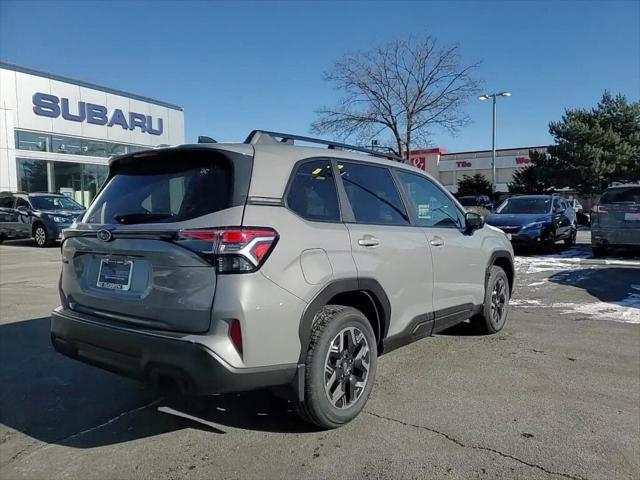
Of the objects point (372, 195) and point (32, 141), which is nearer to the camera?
point (372, 195)

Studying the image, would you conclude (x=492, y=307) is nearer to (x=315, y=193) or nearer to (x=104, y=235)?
(x=315, y=193)

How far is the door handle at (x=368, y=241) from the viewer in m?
3.60

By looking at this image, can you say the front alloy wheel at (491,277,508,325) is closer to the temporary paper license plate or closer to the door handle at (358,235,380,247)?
the door handle at (358,235,380,247)

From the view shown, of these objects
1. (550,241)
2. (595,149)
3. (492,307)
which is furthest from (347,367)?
(595,149)

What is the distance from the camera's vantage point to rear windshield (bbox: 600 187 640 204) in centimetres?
1166

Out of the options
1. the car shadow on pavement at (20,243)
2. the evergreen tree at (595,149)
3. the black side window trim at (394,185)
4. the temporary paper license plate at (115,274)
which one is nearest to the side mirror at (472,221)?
the black side window trim at (394,185)

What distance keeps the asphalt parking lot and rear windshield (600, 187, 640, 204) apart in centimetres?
728

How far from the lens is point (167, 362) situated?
9.35 ft

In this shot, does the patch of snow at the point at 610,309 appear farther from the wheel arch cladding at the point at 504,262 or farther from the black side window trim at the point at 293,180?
the black side window trim at the point at 293,180

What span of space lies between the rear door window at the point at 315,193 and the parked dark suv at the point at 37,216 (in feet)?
47.1

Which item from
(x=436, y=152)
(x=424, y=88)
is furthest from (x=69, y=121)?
(x=436, y=152)

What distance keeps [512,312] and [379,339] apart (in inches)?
152

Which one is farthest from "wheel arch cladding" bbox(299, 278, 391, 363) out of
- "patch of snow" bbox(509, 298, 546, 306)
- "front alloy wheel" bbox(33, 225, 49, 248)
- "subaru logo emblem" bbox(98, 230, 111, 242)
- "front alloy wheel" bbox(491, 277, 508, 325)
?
"front alloy wheel" bbox(33, 225, 49, 248)

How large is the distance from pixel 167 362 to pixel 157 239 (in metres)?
0.69
